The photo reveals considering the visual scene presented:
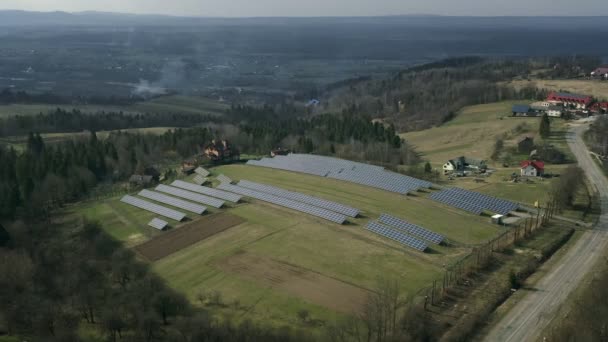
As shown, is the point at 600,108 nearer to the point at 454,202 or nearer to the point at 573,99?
the point at 573,99

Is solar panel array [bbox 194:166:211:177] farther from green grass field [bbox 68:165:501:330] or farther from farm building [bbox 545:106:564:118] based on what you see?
farm building [bbox 545:106:564:118]

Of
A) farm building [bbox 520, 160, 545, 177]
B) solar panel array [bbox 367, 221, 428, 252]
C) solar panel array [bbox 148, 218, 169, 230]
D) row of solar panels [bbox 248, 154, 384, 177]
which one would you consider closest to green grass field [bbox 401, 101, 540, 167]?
farm building [bbox 520, 160, 545, 177]

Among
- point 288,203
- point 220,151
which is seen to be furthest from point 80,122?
point 288,203

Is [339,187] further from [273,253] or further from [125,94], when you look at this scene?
[125,94]

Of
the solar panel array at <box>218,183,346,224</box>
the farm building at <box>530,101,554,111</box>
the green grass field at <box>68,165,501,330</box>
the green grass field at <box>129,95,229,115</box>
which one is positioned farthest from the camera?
the green grass field at <box>129,95,229,115</box>

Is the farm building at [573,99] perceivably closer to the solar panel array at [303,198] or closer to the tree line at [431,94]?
the tree line at [431,94]

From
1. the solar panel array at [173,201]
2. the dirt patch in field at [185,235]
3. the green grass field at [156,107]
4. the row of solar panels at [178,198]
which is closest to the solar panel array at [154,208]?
the row of solar panels at [178,198]
